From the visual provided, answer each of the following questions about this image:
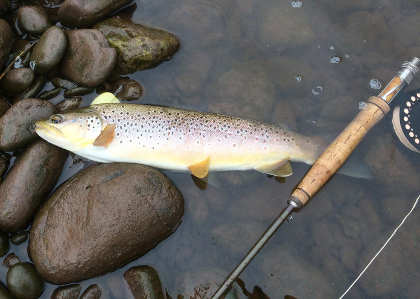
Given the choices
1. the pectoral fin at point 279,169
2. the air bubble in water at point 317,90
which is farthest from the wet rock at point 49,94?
the air bubble in water at point 317,90

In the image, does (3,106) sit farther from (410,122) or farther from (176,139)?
(410,122)

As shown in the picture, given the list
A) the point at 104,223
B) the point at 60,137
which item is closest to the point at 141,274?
the point at 104,223

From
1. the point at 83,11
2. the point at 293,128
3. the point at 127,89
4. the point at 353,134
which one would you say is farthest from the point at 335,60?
the point at 83,11

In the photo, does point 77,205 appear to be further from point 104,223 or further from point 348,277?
point 348,277

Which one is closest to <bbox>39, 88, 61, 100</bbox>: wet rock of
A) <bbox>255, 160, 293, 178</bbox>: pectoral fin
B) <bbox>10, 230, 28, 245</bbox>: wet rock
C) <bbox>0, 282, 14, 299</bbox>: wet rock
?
<bbox>10, 230, 28, 245</bbox>: wet rock

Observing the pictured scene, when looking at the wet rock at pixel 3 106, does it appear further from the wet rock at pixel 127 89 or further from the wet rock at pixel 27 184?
the wet rock at pixel 127 89

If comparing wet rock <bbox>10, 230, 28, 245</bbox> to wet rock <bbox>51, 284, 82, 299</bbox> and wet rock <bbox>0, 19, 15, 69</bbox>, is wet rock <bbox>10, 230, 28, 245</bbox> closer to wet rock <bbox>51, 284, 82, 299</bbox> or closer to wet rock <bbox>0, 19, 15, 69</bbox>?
wet rock <bbox>51, 284, 82, 299</bbox>
